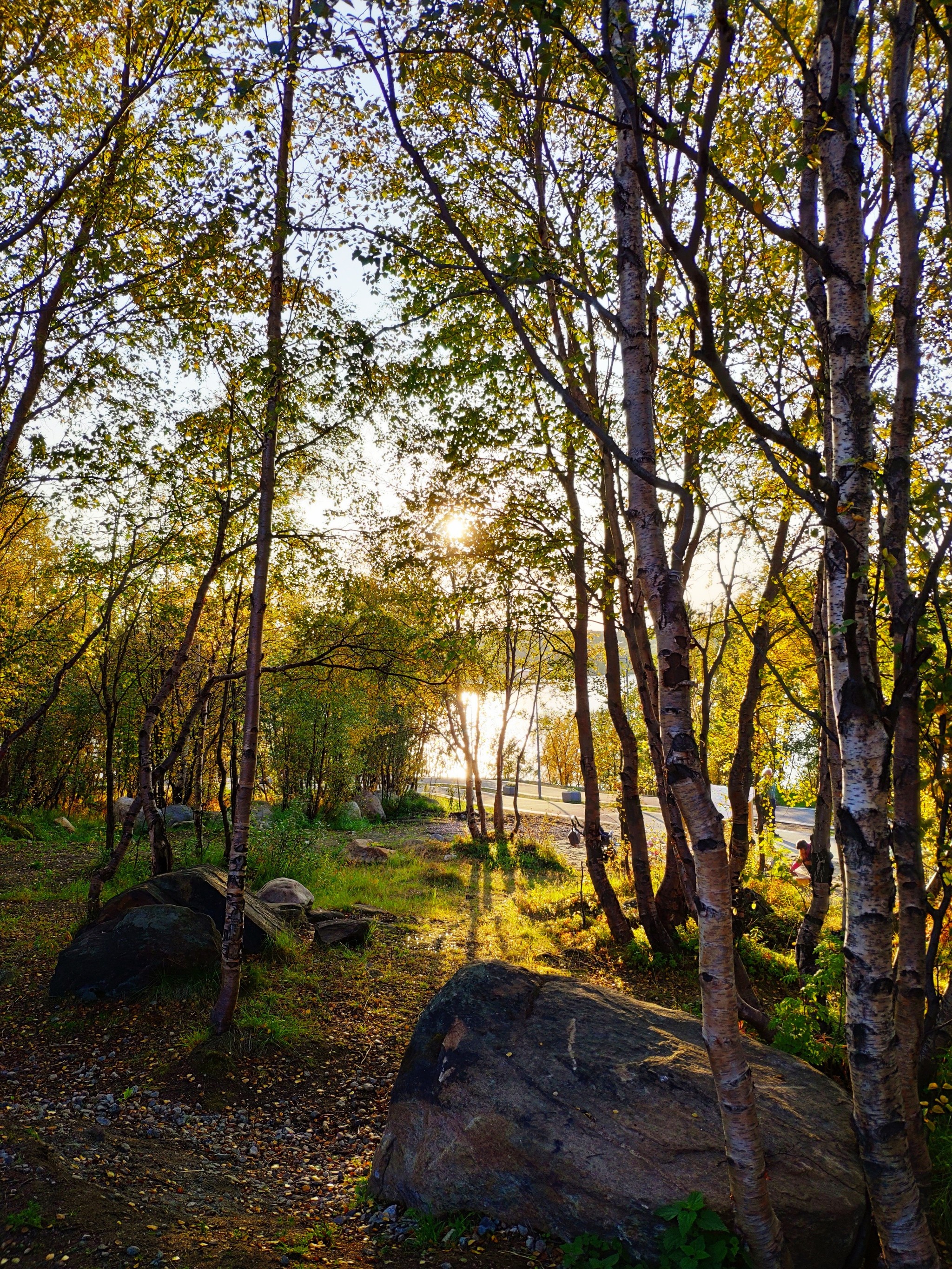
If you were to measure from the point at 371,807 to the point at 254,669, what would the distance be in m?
21.7

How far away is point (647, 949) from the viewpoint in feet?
30.8

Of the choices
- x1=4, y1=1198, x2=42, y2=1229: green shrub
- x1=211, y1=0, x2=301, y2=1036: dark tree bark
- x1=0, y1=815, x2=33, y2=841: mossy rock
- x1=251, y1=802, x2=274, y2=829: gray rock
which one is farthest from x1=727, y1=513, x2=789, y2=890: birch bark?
x1=0, y1=815, x2=33, y2=841: mossy rock

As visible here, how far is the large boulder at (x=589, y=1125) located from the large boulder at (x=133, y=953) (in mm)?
3978

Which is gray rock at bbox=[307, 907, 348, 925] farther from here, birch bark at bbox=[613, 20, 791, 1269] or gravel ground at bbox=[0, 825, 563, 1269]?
birch bark at bbox=[613, 20, 791, 1269]

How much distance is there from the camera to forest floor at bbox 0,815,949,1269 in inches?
150

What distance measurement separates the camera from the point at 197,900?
8898 mm

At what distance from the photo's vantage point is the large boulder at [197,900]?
27.7 ft

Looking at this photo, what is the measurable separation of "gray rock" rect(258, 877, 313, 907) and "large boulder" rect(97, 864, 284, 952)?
1.65 m

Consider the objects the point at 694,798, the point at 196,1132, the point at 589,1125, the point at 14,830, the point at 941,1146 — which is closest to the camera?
the point at 694,798

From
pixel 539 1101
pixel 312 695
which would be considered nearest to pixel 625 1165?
pixel 539 1101

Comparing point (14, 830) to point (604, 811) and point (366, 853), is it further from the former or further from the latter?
point (604, 811)

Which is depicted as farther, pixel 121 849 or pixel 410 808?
pixel 410 808

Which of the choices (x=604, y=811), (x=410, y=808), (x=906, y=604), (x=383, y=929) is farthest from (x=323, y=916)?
(x=604, y=811)

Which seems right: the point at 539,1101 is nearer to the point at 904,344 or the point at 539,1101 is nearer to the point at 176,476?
the point at 904,344
